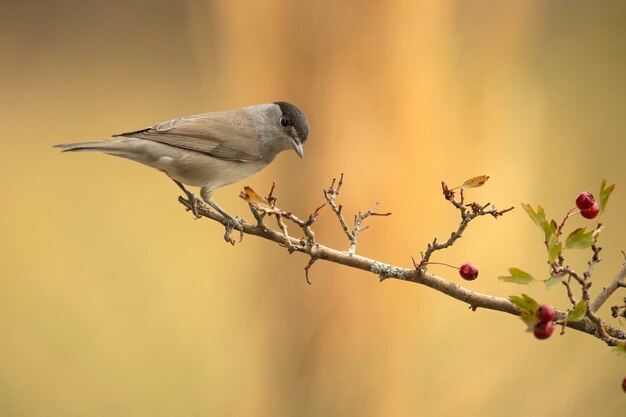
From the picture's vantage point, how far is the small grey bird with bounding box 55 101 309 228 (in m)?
1.16

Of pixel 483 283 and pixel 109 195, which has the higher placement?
pixel 109 195

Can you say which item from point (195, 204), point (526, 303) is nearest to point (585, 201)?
point (526, 303)

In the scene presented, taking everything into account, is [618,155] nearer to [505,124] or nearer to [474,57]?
[505,124]

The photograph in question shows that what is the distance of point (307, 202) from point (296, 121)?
26.0 inches

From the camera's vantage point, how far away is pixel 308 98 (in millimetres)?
1841

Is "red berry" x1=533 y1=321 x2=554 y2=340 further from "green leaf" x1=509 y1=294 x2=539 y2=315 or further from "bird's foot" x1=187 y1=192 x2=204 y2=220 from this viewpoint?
"bird's foot" x1=187 y1=192 x2=204 y2=220

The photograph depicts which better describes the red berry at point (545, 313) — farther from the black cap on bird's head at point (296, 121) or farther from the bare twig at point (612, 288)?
the black cap on bird's head at point (296, 121)

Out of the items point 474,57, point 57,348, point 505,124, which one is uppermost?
point 474,57

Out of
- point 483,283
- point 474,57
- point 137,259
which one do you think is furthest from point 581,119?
point 137,259

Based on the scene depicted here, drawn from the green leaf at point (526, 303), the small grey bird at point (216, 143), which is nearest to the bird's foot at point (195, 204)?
the small grey bird at point (216, 143)

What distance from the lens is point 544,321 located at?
78 cm

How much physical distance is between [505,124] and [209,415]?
117 cm

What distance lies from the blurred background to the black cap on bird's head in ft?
1.67

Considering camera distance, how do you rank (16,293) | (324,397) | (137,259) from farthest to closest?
(324,397) → (137,259) → (16,293)
